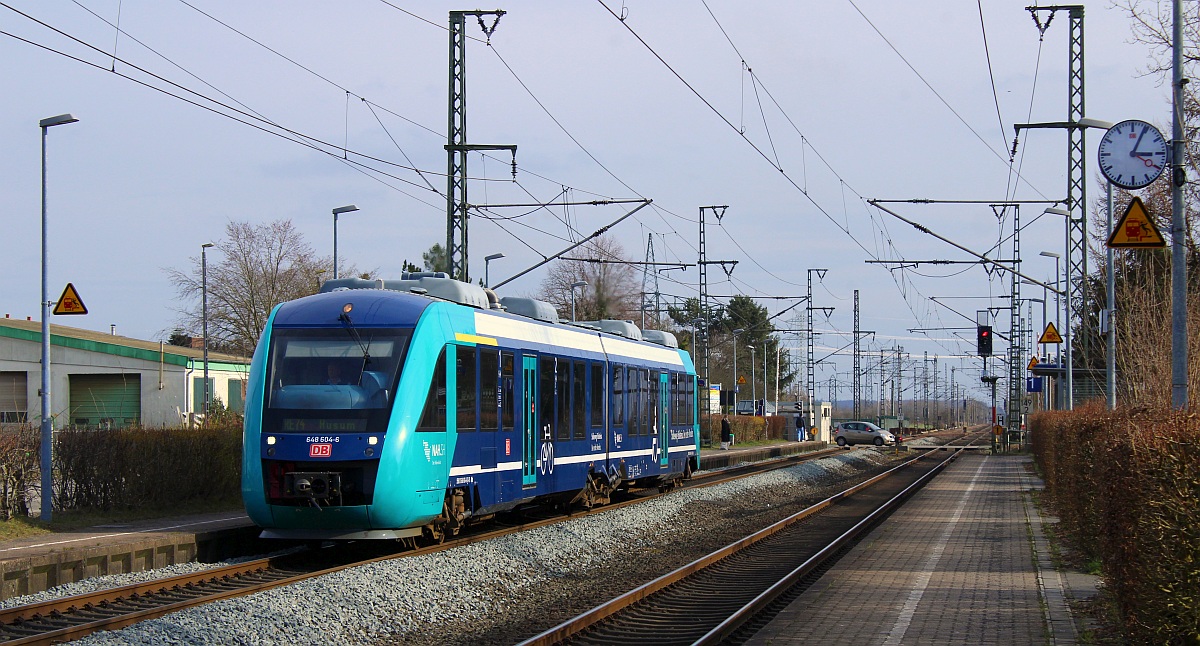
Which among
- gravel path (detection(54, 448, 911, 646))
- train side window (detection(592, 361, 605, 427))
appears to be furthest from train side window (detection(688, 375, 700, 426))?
gravel path (detection(54, 448, 911, 646))

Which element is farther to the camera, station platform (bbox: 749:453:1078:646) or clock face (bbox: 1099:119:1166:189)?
clock face (bbox: 1099:119:1166:189)

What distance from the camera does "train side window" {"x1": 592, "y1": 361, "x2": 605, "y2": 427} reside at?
68.2ft

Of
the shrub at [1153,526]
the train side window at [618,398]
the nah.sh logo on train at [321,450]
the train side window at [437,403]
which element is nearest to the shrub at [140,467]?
the nah.sh logo on train at [321,450]

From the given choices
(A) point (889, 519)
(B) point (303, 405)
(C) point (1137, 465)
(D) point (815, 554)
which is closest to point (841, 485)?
(A) point (889, 519)

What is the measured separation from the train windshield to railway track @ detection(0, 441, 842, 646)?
A: 1.89m

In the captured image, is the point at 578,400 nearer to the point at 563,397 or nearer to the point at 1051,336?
the point at 563,397

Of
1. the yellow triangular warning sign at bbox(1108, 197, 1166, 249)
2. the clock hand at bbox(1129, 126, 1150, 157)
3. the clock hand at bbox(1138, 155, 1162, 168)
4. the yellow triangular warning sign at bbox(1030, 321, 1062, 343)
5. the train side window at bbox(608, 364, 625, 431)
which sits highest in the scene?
the clock hand at bbox(1129, 126, 1150, 157)

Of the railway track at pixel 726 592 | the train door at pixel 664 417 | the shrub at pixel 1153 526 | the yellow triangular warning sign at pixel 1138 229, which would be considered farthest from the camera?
the train door at pixel 664 417

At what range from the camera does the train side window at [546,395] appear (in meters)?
18.2

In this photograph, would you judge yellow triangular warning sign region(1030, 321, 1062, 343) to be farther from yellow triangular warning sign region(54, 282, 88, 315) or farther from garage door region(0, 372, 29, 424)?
garage door region(0, 372, 29, 424)

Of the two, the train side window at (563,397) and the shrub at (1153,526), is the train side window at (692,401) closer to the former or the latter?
the train side window at (563,397)

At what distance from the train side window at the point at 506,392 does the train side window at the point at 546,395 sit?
1.12 metres

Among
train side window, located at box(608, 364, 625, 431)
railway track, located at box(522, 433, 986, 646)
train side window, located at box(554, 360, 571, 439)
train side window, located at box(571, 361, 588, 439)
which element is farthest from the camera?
train side window, located at box(608, 364, 625, 431)

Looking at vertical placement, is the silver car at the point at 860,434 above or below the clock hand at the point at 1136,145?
below
